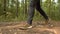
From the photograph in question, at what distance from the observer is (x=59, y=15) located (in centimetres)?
952

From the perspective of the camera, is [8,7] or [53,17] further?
[8,7]

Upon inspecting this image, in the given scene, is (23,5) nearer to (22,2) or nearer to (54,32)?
(22,2)

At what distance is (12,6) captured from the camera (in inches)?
450

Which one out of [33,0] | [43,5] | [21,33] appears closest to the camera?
[21,33]

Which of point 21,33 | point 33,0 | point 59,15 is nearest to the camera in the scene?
point 21,33

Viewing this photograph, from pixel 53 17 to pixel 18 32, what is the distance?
455 centimetres

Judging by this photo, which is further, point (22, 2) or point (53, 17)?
point (22, 2)

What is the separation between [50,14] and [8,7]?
2.80 metres

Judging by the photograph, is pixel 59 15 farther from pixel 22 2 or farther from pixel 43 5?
pixel 22 2

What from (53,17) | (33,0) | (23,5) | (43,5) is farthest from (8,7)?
(33,0)

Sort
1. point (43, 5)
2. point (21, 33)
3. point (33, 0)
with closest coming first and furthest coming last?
1. point (21, 33)
2. point (33, 0)
3. point (43, 5)

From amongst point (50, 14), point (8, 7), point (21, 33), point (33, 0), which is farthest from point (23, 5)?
point (21, 33)

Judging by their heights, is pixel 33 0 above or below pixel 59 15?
above

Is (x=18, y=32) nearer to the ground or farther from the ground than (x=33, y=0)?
nearer to the ground
